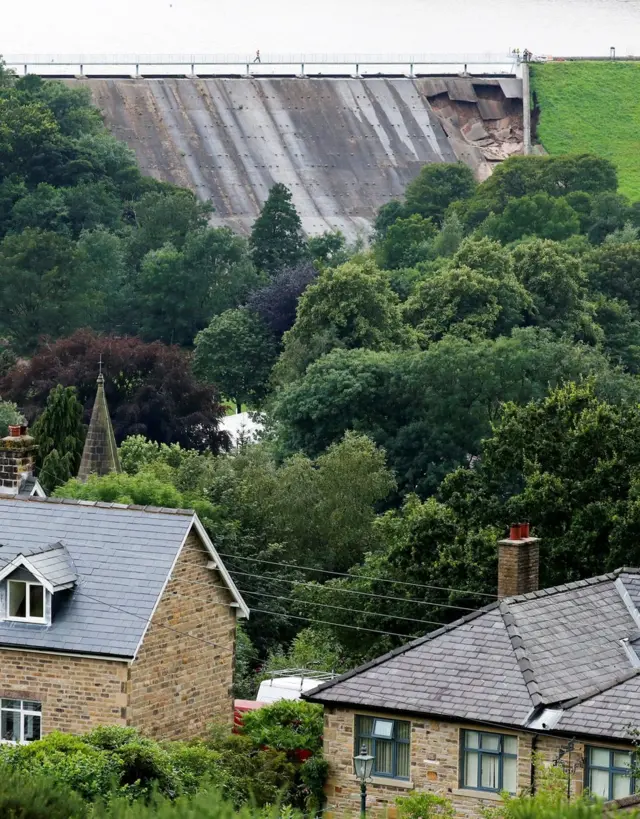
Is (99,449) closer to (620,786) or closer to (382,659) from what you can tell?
(382,659)

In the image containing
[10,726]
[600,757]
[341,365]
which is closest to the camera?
[600,757]

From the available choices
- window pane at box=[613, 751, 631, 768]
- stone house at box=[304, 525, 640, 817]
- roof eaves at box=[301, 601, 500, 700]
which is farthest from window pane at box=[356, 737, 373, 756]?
window pane at box=[613, 751, 631, 768]

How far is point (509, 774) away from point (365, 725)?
8.01 feet

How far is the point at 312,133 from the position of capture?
157m

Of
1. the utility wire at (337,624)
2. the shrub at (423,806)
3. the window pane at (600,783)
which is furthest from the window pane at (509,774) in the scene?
the utility wire at (337,624)

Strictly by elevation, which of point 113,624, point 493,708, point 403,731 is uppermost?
point 113,624

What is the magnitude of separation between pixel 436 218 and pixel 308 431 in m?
61.9

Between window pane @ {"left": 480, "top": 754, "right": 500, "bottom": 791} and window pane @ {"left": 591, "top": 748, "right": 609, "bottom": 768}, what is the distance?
4.80 ft

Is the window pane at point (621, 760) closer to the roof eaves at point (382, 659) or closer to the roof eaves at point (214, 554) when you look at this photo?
the roof eaves at point (382, 659)

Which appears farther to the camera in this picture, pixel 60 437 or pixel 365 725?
pixel 60 437

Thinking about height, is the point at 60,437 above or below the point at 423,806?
above

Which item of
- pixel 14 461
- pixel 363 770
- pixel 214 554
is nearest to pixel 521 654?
pixel 363 770

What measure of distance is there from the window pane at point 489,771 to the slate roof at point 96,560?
5.59 m

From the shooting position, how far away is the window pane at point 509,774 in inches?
1214
